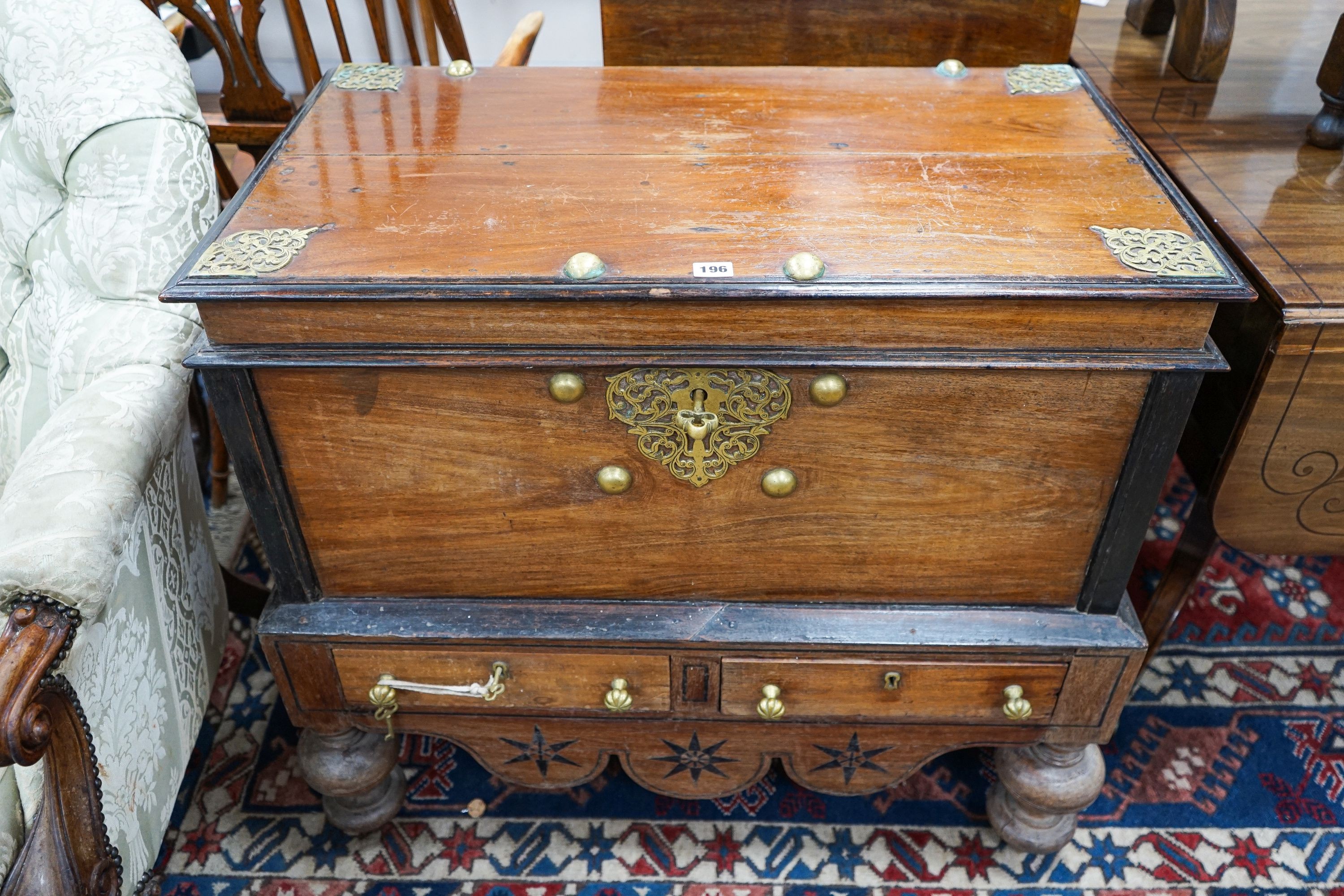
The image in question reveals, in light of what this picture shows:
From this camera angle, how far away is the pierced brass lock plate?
0.89 meters

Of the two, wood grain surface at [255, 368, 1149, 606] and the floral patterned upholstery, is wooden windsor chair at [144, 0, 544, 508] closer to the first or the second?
the floral patterned upholstery

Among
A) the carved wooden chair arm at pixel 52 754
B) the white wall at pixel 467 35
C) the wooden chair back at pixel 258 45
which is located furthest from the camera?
the white wall at pixel 467 35

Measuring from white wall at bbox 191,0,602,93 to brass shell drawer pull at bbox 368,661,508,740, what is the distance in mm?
1167

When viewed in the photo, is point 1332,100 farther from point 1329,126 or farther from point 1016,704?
point 1016,704

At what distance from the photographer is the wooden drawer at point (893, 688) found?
3.51ft

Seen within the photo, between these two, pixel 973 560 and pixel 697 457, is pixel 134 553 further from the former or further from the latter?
pixel 973 560

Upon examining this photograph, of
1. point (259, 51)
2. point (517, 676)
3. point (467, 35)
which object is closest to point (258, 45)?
point (259, 51)

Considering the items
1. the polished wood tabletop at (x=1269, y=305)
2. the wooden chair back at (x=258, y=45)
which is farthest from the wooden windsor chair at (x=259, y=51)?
the polished wood tabletop at (x=1269, y=305)

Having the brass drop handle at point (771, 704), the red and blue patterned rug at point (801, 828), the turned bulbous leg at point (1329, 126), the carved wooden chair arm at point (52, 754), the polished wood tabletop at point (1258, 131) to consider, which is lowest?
the red and blue patterned rug at point (801, 828)

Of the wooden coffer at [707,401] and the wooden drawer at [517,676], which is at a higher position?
the wooden coffer at [707,401]

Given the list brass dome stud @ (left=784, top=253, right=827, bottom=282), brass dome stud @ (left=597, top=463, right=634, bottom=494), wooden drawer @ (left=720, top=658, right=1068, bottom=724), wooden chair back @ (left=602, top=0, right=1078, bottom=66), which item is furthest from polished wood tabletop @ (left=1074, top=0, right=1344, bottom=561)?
brass dome stud @ (left=597, top=463, right=634, bottom=494)

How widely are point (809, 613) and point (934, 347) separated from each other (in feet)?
1.10

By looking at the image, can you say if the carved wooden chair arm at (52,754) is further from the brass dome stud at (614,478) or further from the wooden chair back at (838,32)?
the wooden chair back at (838,32)

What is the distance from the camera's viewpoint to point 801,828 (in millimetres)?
1332
